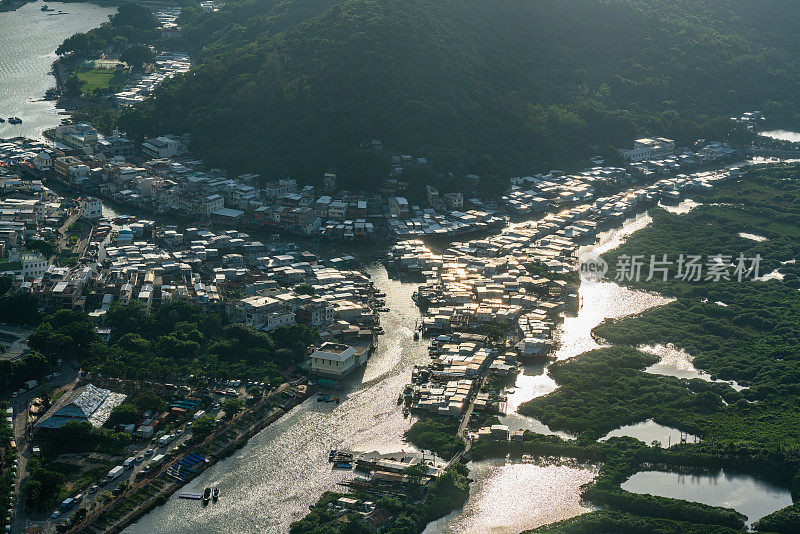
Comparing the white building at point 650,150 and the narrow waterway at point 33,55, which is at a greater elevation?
the narrow waterway at point 33,55

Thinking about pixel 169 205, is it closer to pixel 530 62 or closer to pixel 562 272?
pixel 562 272

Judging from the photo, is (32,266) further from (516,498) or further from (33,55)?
(33,55)

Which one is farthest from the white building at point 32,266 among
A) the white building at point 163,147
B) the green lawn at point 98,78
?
the green lawn at point 98,78

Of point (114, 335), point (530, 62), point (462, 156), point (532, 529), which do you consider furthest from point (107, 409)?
point (530, 62)

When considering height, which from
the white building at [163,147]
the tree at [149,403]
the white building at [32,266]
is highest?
the white building at [163,147]

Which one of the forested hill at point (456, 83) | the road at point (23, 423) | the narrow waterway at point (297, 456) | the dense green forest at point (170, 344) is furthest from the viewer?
the forested hill at point (456, 83)

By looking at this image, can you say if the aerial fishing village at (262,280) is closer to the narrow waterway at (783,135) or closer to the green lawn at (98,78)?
the narrow waterway at (783,135)

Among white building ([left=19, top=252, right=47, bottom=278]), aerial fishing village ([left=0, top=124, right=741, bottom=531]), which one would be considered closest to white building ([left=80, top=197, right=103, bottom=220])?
aerial fishing village ([left=0, top=124, right=741, bottom=531])
